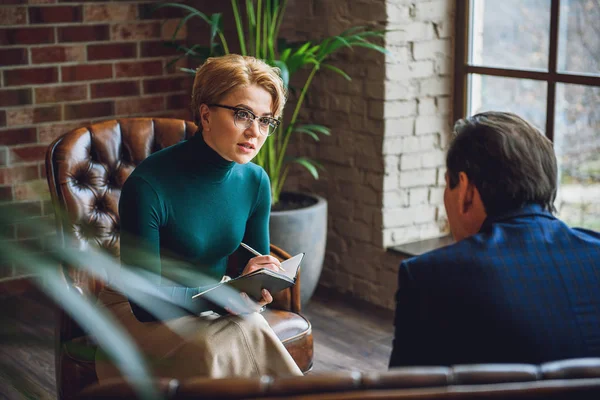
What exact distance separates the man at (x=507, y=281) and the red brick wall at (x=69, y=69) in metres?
2.52

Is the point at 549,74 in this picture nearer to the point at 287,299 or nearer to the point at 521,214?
the point at 287,299

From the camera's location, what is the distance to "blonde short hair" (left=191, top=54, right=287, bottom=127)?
6.53ft

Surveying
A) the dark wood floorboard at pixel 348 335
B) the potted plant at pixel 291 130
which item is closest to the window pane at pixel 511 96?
the potted plant at pixel 291 130

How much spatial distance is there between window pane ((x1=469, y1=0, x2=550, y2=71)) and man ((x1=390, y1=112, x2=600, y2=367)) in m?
1.89

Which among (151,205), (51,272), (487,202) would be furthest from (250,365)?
(51,272)

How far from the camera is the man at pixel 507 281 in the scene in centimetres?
112

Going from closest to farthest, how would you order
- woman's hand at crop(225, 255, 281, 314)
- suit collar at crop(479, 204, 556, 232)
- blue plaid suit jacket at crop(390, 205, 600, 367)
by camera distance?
blue plaid suit jacket at crop(390, 205, 600, 367), suit collar at crop(479, 204, 556, 232), woman's hand at crop(225, 255, 281, 314)

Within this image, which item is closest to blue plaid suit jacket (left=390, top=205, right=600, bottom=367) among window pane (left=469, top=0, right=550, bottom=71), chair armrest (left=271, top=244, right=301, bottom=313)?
chair armrest (left=271, top=244, right=301, bottom=313)

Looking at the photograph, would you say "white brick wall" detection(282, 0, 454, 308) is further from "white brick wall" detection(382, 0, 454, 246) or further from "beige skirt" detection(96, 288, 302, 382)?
"beige skirt" detection(96, 288, 302, 382)

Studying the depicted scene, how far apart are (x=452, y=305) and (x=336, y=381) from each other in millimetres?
321

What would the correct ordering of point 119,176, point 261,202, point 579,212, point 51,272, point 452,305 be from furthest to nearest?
point 579,212, point 119,176, point 261,202, point 452,305, point 51,272

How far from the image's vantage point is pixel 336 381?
34.9 inches

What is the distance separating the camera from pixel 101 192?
2.40 meters

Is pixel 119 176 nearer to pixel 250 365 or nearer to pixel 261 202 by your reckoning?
pixel 261 202
